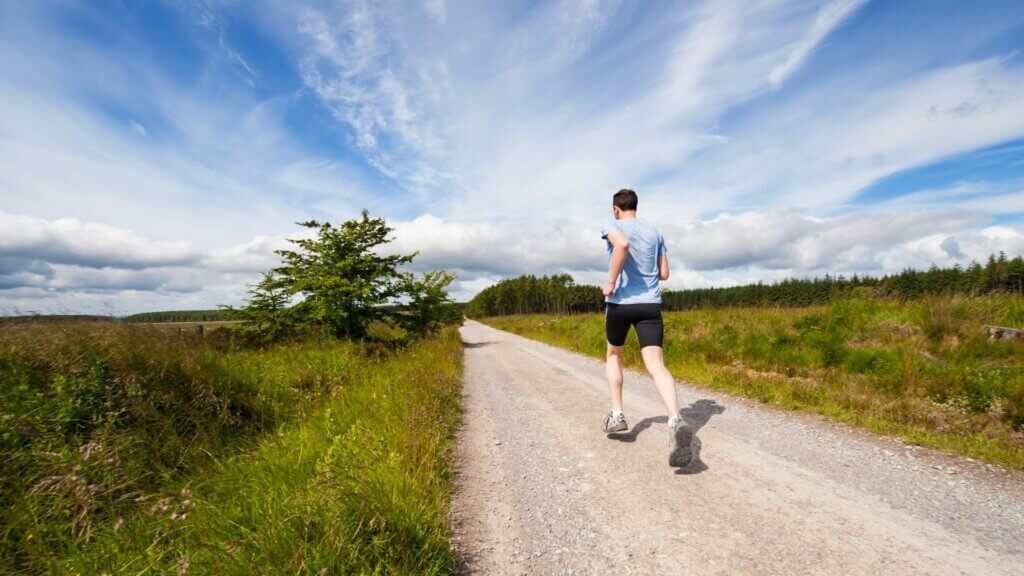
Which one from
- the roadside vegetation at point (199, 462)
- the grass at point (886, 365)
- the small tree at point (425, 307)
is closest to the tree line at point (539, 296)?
the small tree at point (425, 307)

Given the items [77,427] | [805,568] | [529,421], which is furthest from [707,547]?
[77,427]

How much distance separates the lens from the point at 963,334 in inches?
248

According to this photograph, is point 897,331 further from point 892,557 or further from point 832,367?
point 892,557

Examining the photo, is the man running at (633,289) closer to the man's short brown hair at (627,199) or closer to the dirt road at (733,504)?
the man's short brown hair at (627,199)

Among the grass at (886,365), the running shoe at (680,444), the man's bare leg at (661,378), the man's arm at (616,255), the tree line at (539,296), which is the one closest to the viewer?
the running shoe at (680,444)

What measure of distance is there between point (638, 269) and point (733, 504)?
2085 mm

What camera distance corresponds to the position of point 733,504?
266 centimetres

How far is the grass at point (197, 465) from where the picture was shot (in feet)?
6.95

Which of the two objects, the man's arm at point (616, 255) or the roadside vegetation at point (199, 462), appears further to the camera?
the man's arm at point (616, 255)

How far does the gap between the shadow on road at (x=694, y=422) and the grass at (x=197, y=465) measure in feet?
6.57

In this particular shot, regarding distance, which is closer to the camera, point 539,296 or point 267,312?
point 267,312

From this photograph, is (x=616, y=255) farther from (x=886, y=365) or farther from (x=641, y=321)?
(x=886, y=365)

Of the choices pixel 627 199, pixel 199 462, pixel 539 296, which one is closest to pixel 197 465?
pixel 199 462

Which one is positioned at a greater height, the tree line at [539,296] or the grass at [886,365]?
the tree line at [539,296]
